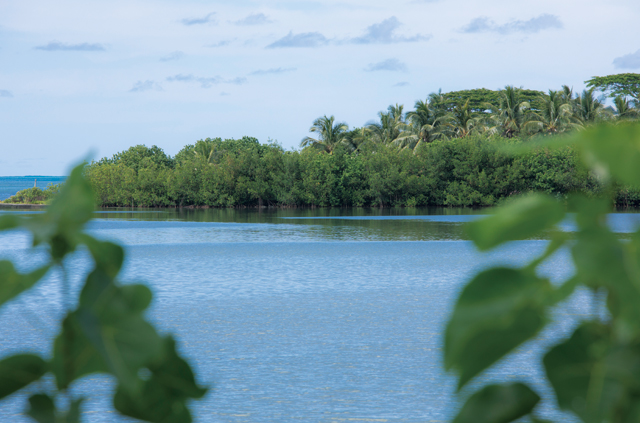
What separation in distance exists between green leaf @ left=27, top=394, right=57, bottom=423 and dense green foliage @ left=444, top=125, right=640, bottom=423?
287mm

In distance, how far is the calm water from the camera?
326 cm

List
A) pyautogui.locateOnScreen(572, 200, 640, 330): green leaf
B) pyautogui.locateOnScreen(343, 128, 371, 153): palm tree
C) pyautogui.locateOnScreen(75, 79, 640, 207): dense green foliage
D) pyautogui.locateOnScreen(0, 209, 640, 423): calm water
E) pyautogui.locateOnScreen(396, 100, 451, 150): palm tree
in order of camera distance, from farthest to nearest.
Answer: pyautogui.locateOnScreen(343, 128, 371, 153): palm tree
pyautogui.locateOnScreen(396, 100, 451, 150): palm tree
pyautogui.locateOnScreen(75, 79, 640, 207): dense green foliage
pyautogui.locateOnScreen(0, 209, 640, 423): calm water
pyautogui.locateOnScreen(572, 200, 640, 330): green leaf

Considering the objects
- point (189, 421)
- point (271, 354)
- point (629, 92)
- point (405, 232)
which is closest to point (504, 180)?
point (629, 92)

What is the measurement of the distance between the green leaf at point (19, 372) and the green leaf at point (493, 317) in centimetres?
30

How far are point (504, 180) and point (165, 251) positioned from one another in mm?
43316

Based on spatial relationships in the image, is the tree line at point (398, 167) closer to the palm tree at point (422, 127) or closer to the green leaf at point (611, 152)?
the palm tree at point (422, 127)

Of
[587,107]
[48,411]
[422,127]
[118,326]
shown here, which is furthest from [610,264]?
[422,127]

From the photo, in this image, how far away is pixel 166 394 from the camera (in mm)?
470

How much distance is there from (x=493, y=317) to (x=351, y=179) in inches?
2598

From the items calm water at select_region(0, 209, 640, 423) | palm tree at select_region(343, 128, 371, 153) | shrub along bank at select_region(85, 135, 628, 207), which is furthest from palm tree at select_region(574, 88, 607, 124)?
calm water at select_region(0, 209, 640, 423)

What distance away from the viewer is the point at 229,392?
7750 mm

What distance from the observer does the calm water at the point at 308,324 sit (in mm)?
3258

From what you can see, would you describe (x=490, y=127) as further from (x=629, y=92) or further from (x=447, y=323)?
(x=447, y=323)

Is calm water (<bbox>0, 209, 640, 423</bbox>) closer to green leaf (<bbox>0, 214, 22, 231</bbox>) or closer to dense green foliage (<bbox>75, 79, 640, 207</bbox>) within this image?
green leaf (<bbox>0, 214, 22, 231</bbox>)
